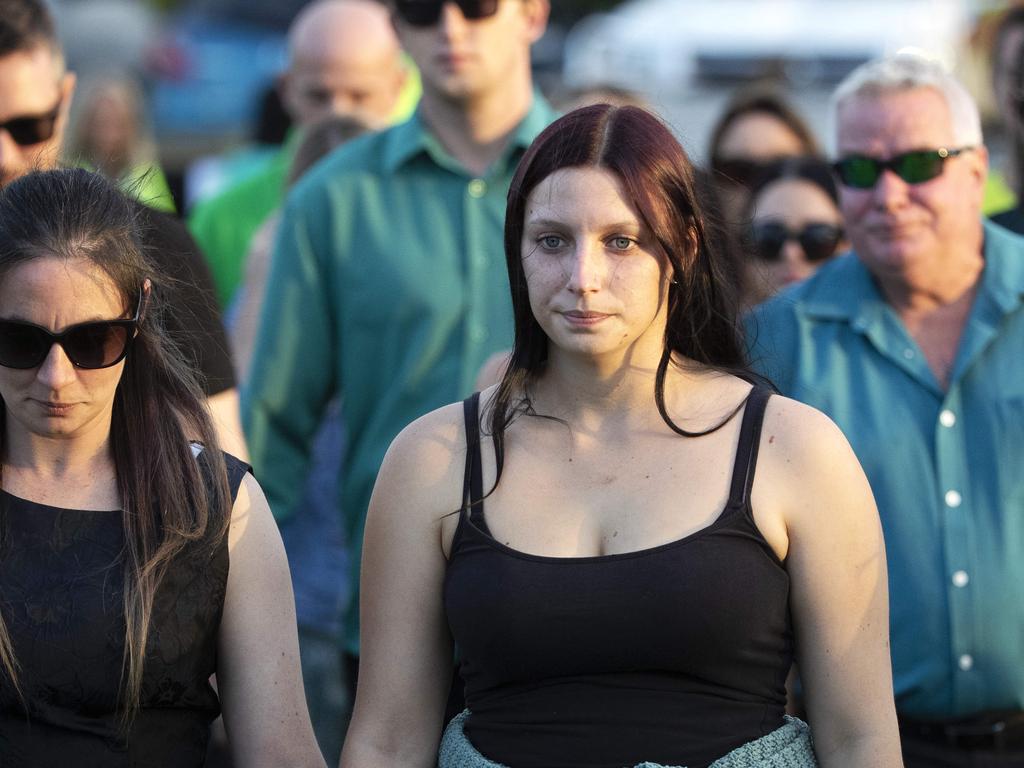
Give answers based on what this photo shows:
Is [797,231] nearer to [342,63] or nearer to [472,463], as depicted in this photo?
[342,63]

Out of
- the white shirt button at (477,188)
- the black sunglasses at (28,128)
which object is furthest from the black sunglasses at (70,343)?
the white shirt button at (477,188)

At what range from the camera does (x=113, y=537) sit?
2838mm

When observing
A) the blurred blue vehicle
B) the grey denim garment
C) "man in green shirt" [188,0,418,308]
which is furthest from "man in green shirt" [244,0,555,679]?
the blurred blue vehicle

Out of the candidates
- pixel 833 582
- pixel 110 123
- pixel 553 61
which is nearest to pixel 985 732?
pixel 833 582

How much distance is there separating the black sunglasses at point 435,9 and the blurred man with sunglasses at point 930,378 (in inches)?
37.9

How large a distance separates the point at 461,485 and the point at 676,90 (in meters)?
11.6

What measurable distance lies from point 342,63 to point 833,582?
4.28m

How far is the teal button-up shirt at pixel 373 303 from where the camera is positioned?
4.36 m

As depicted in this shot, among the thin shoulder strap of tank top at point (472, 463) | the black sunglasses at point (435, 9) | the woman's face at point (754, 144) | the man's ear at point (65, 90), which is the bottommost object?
the thin shoulder strap of tank top at point (472, 463)

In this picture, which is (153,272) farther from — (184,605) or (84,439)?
(184,605)

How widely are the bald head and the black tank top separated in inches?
159

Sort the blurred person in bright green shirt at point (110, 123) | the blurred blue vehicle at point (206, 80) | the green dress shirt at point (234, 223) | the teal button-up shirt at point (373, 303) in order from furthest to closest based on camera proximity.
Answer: the blurred blue vehicle at point (206, 80) → the blurred person in bright green shirt at point (110, 123) → the green dress shirt at point (234, 223) → the teal button-up shirt at point (373, 303)

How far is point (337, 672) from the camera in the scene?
5.09m

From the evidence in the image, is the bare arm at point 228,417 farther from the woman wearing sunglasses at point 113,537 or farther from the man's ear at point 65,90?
the man's ear at point 65,90
